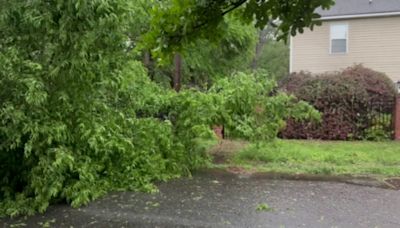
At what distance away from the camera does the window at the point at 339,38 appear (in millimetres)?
18766

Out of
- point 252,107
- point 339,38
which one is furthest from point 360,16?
point 252,107

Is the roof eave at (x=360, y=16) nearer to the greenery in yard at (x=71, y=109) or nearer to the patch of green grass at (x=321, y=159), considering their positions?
the patch of green grass at (x=321, y=159)

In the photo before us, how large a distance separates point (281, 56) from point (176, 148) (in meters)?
26.9

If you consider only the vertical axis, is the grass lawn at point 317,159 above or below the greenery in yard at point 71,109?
below

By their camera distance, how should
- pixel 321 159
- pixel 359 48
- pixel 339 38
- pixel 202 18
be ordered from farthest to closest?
1. pixel 339 38
2. pixel 359 48
3. pixel 321 159
4. pixel 202 18

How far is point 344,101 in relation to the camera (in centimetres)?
1307

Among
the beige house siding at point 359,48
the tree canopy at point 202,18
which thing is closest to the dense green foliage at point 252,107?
the tree canopy at point 202,18

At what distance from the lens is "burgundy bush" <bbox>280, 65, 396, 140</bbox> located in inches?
515

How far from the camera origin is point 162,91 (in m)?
8.13

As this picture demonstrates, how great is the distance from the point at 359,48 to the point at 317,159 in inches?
410

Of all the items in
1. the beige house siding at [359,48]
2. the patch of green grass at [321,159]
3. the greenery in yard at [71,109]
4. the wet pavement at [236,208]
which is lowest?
the wet pavement at [236,208]

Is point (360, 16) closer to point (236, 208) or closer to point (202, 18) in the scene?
point (236, 208)

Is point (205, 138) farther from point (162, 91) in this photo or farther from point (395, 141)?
point (395, 141)

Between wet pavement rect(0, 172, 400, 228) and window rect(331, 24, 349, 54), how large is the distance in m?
12.7
